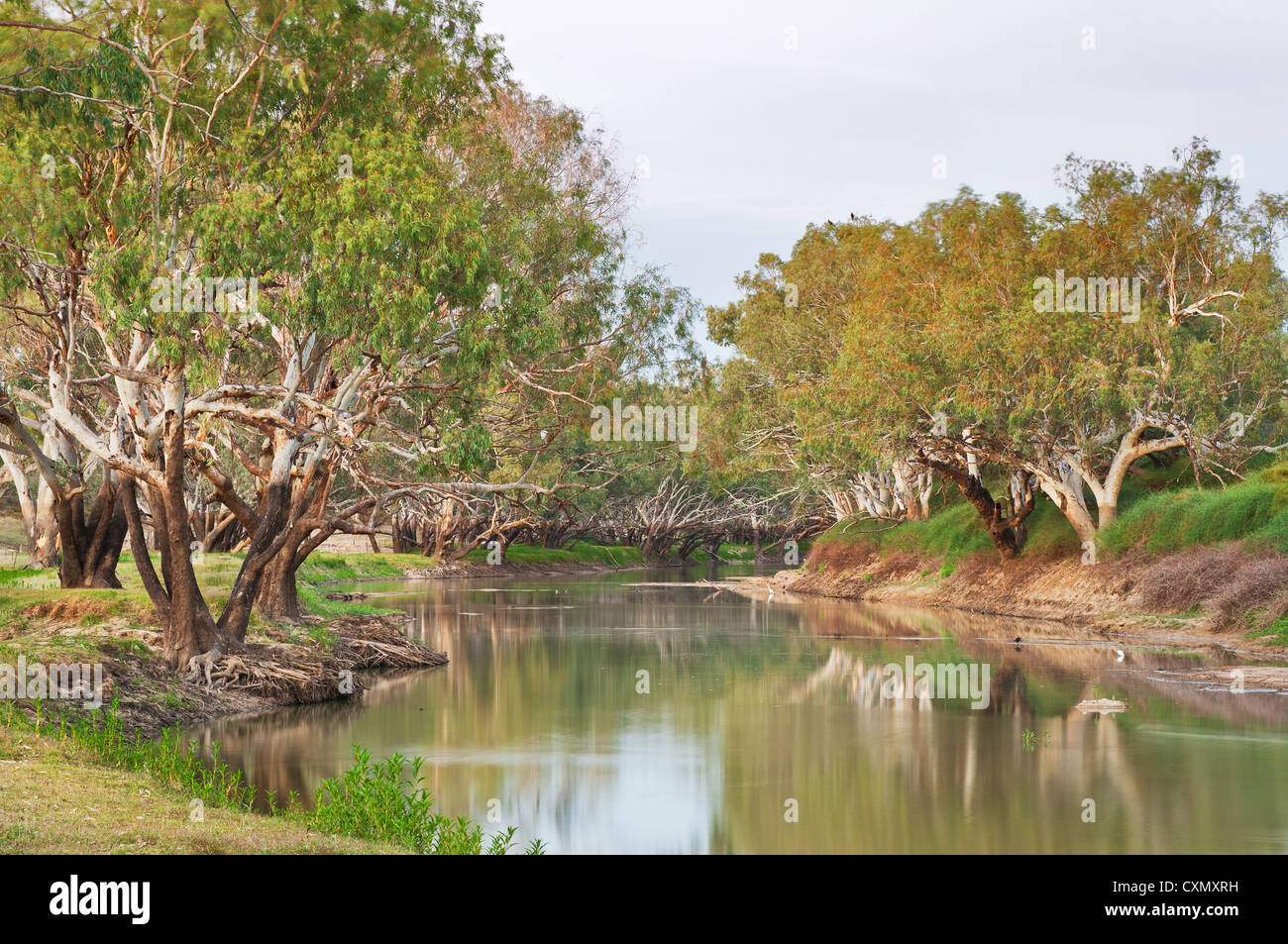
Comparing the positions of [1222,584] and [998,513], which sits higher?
[998,513]

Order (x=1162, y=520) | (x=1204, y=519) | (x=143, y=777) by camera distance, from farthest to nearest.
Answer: (x=1162, y=520) < (x=1204, y=519) < (x=143, y=777)

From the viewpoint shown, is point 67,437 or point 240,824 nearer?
point 240,824

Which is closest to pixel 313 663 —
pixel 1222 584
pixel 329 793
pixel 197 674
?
pixel 197 674

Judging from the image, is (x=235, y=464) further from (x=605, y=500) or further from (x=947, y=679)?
(x=947, y=679)

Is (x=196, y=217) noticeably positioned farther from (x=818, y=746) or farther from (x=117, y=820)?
(x=818, y=746)

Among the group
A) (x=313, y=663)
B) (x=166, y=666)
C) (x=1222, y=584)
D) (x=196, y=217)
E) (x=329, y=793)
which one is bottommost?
(x=313, y=663)

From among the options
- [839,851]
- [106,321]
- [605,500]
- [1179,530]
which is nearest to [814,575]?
[605,500]

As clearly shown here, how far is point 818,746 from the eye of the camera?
17016 mm

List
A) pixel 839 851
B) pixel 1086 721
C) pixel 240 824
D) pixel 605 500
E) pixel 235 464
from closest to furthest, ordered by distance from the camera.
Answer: pixel 240 824
pixel 839 851
pixel 1086 721
pixel 235 464
pixel 605 500

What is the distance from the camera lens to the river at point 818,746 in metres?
12.3

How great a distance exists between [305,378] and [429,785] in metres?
9.19

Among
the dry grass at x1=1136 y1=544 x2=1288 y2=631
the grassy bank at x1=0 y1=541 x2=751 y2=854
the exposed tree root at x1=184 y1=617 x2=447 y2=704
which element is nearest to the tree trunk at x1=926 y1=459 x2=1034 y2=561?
the dry grass at x1=1136 y1=544 x2=1288 y2=631

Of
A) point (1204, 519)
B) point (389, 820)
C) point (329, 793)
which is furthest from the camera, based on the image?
point (1204, 519)

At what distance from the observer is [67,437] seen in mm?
25500
